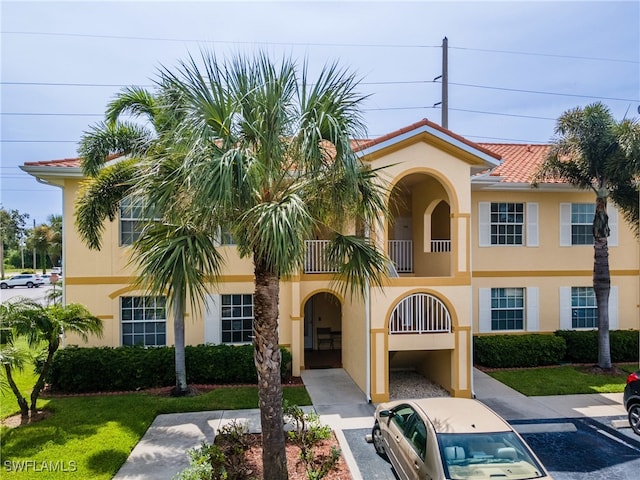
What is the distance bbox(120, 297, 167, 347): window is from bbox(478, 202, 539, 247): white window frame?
1231cm

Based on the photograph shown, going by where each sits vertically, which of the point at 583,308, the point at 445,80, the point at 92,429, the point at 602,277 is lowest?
the point at 92,429

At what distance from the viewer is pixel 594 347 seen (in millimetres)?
15555

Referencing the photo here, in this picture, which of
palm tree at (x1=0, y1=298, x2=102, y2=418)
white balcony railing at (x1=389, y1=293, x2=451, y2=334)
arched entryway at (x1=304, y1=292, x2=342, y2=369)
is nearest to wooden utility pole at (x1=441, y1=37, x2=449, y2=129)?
arched entryway at (x1=304, y1=292, x2=342, y2=369)

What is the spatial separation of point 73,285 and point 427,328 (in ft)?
38.0

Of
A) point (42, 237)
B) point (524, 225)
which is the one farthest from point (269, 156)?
point (42, 237)

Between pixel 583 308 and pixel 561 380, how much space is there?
5.01 meters

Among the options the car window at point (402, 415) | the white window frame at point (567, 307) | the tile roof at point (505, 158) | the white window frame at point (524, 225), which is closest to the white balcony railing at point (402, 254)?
the white window frame at point (524, 225)

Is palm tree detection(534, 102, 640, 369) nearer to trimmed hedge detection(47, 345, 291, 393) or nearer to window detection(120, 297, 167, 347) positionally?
trimmed hedge detection(47, 345, 291, 393)

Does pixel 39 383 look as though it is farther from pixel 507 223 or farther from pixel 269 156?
pixel 507 223

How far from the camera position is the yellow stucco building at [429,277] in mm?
11734

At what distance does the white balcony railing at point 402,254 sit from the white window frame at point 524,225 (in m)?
2.91

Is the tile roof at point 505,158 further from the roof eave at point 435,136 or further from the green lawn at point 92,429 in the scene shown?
the green lawn at point 92,429

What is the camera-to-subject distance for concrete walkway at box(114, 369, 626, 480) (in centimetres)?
808

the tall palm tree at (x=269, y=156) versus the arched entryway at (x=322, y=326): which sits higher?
the tall palm tree at (x=269, y=156)
